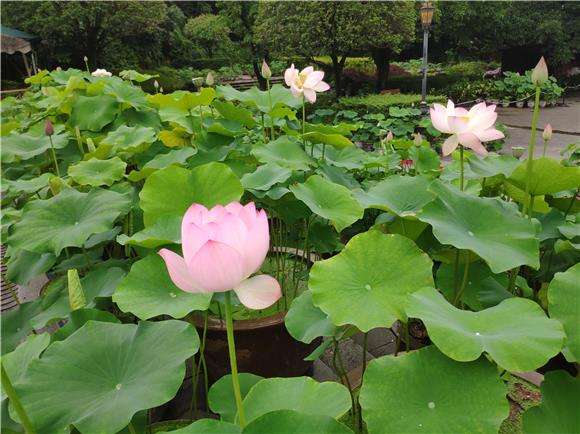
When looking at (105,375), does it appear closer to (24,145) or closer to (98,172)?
(98,172)

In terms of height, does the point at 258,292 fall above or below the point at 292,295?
above

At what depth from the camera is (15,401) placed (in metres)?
0.53

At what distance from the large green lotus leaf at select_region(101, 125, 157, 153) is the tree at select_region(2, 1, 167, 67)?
442 inches

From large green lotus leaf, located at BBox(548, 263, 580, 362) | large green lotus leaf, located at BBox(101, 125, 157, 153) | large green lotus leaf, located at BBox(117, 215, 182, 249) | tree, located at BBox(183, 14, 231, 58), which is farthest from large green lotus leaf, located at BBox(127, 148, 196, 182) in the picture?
tree, located at BBox(183, 14, 231, 58)

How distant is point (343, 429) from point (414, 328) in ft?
2.73

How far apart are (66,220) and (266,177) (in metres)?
0.48

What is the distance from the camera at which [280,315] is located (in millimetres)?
1231

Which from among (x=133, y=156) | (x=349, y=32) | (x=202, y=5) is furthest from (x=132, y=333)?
(x=202, y=5)

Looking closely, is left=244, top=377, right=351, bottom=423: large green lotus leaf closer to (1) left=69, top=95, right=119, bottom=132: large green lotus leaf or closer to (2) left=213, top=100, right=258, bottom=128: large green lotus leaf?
(2) left=213, top=100, right=258, bottom=128: large green lotus leaf

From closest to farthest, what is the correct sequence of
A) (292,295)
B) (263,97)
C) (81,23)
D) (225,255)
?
1. (225,255)
2. (292,295)
3. (263,97)
4. (81,23)

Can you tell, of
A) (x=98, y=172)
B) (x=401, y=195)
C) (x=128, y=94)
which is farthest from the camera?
(x=128, y=94)

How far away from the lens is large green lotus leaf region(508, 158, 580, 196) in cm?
89

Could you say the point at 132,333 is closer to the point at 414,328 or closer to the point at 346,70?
the point at 414,328

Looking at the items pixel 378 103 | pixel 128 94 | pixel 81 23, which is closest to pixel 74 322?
pixel 128 94
